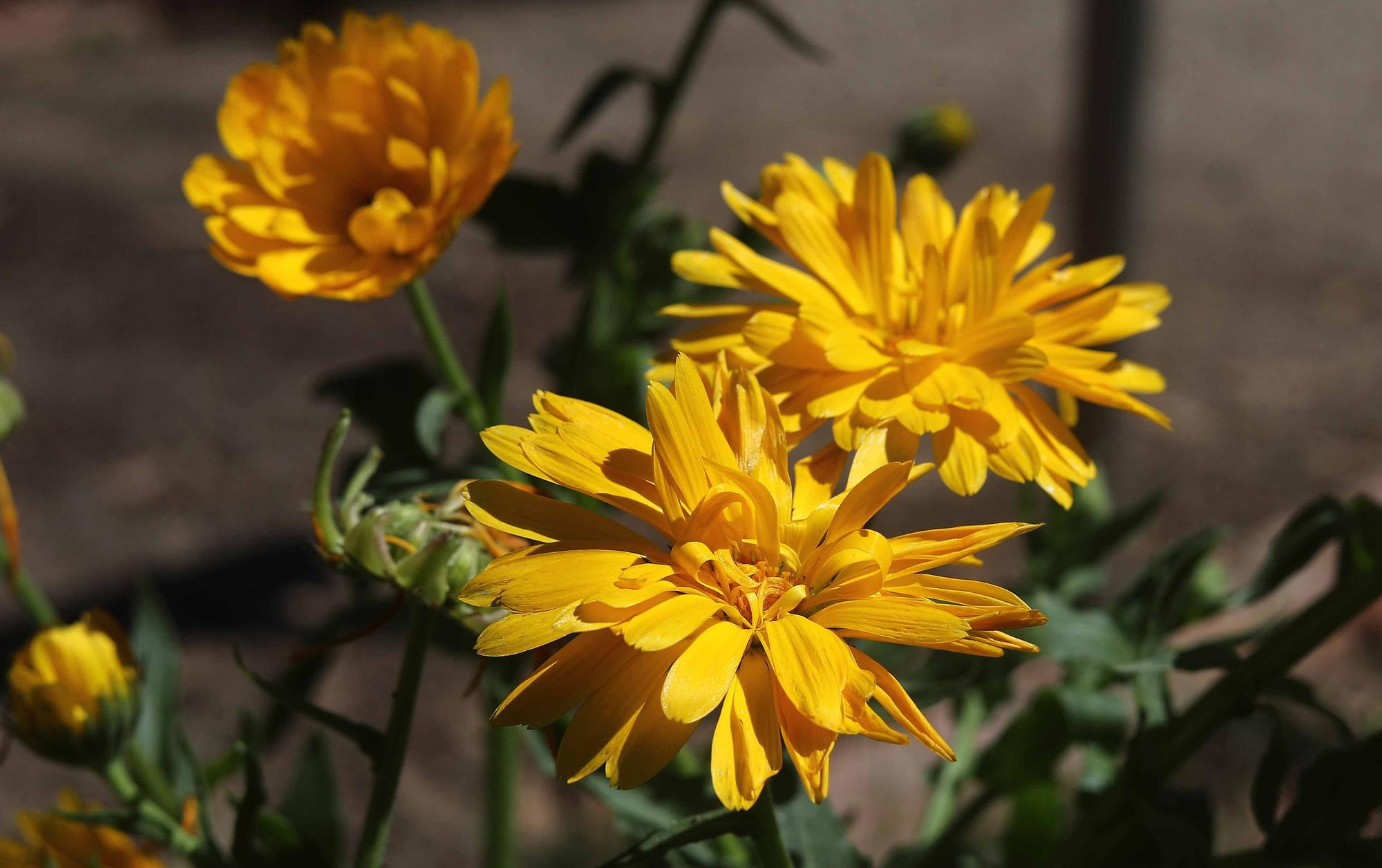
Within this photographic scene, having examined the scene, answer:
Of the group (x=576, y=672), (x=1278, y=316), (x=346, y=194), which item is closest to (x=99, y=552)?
(x=346, y=194)

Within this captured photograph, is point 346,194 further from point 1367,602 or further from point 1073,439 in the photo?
point 1367,602

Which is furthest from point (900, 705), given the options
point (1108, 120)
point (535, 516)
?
point (1108, 120)

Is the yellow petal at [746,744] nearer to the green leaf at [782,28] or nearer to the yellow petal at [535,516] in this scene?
the yellow petal at [535,516]

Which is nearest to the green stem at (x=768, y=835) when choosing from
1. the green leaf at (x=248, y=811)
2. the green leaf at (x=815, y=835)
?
the green leaf at (x=815, y=835)

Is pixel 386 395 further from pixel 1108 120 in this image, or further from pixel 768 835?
pixel 1108 120

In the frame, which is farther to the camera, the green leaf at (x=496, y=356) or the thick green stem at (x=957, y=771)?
the thick green stem at (x=957, y=771)

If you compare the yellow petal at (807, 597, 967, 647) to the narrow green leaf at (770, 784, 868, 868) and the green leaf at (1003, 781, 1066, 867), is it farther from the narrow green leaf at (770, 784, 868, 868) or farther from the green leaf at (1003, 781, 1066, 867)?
the green leaf at (1003, 781, 1066, 867)
